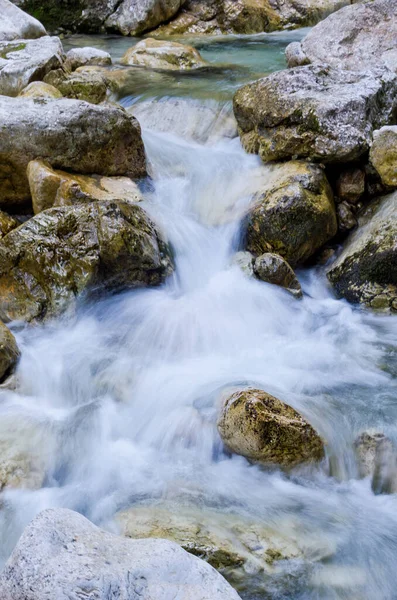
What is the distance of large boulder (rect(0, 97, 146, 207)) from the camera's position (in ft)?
→ 21.2

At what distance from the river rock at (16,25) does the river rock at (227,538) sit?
1026 cm

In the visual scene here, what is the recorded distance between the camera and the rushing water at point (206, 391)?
3.65 m

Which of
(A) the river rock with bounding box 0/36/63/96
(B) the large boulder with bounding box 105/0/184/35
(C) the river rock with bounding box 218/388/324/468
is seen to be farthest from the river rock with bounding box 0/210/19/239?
(B) the large boulder with bounding box 105/0/184/35

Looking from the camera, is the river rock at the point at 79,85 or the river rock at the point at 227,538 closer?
the river rock at the point at 227,538

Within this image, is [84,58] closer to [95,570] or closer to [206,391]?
[206,391]

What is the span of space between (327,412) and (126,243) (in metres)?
2.49

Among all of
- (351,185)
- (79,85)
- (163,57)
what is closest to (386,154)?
(351,185)

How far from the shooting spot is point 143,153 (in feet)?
23.7

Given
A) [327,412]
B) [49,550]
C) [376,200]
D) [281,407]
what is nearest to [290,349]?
[327,412]

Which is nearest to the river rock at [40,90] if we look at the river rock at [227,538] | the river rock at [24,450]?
the river rock at [24,450]

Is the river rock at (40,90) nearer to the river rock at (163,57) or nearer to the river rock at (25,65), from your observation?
the river rock at (25,65)

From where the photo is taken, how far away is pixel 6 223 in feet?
20.8

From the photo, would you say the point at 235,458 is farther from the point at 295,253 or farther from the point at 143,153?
the point at 143,153

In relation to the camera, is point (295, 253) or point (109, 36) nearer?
point (295, 253)
